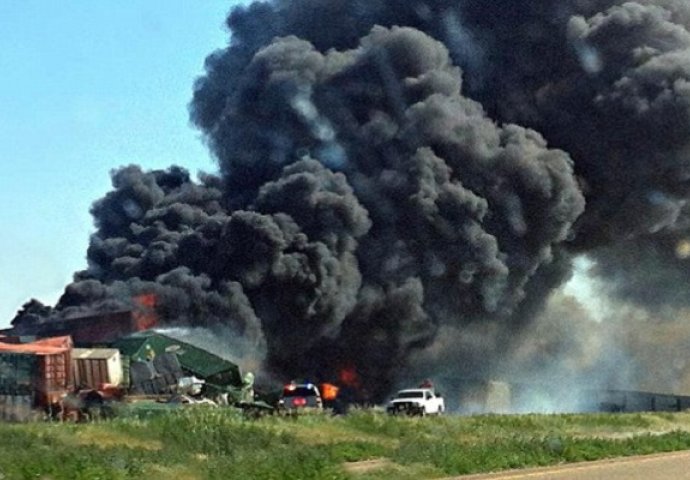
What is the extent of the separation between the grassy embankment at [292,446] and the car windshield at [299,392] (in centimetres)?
903

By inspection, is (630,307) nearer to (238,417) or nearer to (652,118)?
(652,118)

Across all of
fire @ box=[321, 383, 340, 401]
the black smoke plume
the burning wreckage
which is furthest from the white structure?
fire @ box=[321, 383, 340, 401]

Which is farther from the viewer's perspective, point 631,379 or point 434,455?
point 631,379

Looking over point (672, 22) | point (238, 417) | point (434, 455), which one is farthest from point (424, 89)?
point (434, 455)

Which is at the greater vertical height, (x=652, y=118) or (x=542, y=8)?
(x=542, y=8)

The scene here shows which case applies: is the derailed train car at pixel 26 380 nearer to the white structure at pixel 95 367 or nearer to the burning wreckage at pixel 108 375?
the burning wreckage at pixel 108 375

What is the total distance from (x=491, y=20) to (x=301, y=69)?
626 inches

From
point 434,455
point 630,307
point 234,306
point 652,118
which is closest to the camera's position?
point 434,455

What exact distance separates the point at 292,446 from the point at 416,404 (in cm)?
2234

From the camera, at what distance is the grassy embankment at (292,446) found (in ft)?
82.0

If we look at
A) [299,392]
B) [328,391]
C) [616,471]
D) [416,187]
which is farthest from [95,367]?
[416,187]

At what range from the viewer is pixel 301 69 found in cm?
7412

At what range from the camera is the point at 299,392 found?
5469cm

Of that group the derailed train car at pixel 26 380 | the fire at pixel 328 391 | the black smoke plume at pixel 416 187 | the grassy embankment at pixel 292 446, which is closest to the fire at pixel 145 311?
the black smoke plume at pixel 416 187
